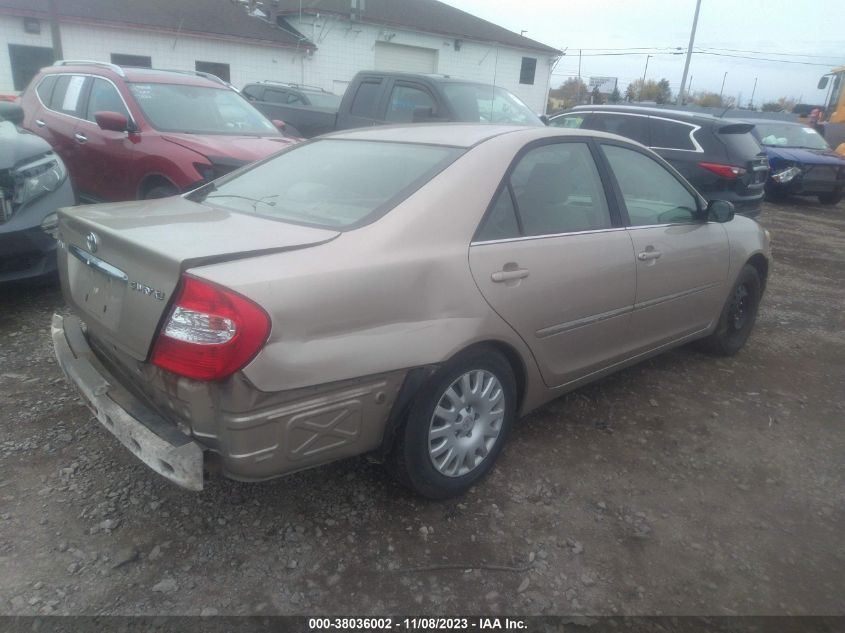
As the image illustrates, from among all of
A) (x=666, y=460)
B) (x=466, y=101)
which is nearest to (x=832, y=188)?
(x=466, y=101)

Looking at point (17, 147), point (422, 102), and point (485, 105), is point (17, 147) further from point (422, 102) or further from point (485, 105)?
point (485, 105)

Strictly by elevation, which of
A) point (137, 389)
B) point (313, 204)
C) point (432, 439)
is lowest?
point (432, 439)

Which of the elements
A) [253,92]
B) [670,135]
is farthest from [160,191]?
[253,92]

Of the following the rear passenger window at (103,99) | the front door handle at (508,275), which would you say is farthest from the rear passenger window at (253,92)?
the front door handle at (508,275)

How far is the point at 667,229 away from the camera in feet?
12.4

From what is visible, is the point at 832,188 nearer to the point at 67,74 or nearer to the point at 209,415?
the point at 67,74

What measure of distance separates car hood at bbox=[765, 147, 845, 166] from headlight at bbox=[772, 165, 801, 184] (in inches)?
7.1

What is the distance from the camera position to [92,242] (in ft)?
8.38

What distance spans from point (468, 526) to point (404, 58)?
85.7 feet

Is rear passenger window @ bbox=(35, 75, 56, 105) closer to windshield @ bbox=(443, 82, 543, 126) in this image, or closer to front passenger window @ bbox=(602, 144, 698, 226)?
windshield @ bbox=(443, 82, 543, 126)

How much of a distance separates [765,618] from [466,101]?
6.26 m

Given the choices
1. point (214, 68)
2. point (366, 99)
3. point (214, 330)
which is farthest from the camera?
point (214, 68)

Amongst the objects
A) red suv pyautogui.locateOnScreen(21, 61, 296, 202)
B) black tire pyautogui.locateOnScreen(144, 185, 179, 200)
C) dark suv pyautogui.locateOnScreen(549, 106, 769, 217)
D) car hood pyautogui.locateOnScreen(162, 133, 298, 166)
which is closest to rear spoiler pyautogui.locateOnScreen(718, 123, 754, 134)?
dark suv pyautogui.locateOnScreen(549, 106, 769, 217)

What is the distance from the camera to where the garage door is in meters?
25.8
